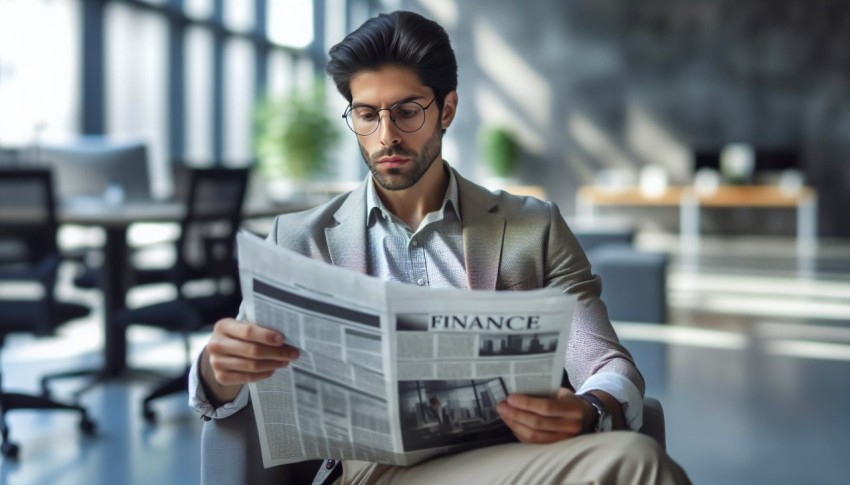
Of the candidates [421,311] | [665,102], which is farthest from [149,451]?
[665,102]

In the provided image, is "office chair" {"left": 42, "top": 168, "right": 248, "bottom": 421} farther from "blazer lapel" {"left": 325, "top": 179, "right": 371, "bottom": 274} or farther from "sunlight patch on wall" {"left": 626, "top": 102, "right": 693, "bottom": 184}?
"sunlight patch on wall" {"left": 626, "top": 102, "right": 693, "bottom": 184}

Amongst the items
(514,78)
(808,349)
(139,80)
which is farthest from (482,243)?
(514,78)

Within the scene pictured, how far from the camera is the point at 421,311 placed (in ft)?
3.60

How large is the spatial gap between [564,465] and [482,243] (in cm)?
46

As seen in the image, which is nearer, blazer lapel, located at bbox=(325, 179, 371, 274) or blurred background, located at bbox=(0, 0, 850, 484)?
blazer lapel, located at bbox=(325, 179, 371, 274)

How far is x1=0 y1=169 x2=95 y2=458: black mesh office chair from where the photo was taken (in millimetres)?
3420

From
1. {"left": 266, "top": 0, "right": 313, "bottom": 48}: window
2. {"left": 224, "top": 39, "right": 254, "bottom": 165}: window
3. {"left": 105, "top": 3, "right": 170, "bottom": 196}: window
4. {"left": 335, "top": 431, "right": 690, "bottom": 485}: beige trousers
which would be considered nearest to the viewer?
{"left": 335, "top": 431, "right": 690, "bottom": 485}: beige trousers

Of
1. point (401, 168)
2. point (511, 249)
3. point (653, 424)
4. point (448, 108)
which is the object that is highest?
point (448, 108)

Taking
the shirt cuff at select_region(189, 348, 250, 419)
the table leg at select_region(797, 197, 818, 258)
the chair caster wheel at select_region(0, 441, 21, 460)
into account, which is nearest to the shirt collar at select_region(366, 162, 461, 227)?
the shirt cuff at select_region(189, 348, 250, 419)

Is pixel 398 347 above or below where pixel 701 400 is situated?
above

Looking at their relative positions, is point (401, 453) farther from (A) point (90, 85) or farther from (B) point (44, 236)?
(A) point (90, 85)

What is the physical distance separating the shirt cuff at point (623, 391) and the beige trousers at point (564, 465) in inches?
5.9

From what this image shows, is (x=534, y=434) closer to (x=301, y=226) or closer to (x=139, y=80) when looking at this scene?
(x=301, y=226)

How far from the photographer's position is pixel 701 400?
388cm
